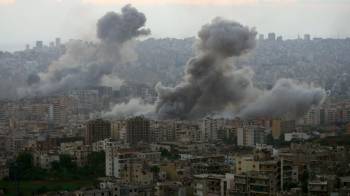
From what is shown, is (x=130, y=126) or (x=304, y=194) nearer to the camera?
(x=304, y=194)

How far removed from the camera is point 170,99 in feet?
63.7

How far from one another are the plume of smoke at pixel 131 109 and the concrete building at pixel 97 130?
3767mm

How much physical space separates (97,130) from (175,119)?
2.93 metres

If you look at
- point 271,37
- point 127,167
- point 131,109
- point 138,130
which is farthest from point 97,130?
point 271,37

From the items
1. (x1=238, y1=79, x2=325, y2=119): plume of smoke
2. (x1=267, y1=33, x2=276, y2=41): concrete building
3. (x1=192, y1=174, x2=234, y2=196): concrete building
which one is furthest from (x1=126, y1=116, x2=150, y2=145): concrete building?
(x1=267, y1=33, x2=276, y2=41): concrete building

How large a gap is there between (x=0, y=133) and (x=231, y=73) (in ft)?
19.1

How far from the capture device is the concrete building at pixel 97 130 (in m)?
15.9

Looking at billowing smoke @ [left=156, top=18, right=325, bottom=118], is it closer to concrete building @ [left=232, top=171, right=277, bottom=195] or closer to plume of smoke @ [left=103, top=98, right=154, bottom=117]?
plume of smoke @ [left=103, top=98, right=154, bottom=117]

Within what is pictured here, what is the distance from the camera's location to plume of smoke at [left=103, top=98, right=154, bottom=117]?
67.6 feet

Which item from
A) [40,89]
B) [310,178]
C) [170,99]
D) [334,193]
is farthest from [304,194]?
[40,89]

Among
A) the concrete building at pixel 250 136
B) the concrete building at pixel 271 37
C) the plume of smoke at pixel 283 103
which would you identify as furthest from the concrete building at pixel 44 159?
the concrete building at pixel 271 37

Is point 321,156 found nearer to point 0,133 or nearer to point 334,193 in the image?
point 334,193

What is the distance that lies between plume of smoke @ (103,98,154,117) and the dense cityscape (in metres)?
0.05

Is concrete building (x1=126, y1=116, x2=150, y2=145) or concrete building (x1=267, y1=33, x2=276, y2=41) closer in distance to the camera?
concrete building (x1=126, y1=116, x2=150, y2=145)
